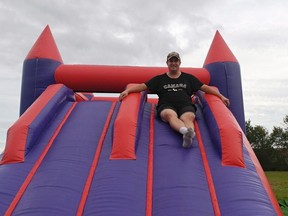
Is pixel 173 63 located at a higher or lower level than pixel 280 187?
higher

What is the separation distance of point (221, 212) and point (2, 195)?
1.40m

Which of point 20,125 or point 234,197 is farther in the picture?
point 20,125

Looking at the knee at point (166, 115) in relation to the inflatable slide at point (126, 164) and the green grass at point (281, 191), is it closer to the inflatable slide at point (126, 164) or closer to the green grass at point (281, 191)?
the inflatable slide at point (126, 164)

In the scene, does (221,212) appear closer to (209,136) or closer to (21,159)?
(209,136)

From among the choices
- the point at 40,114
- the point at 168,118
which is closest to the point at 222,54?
the point at 168,118

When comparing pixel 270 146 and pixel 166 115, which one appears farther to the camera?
pixel 270 146

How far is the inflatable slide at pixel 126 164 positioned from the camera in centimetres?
215

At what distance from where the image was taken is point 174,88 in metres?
3.42

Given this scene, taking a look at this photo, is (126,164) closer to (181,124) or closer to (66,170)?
(66,170)

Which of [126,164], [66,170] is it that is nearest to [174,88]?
[126,164]

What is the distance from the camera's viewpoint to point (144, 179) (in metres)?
2.42

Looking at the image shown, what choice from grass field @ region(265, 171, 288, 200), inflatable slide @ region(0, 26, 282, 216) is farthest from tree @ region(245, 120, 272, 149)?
inflatable slide @ region(0, 26, 282, 216)

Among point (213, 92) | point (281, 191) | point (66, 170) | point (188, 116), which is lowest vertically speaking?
point (281, 191)

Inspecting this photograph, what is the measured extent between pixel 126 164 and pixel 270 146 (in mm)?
25049
